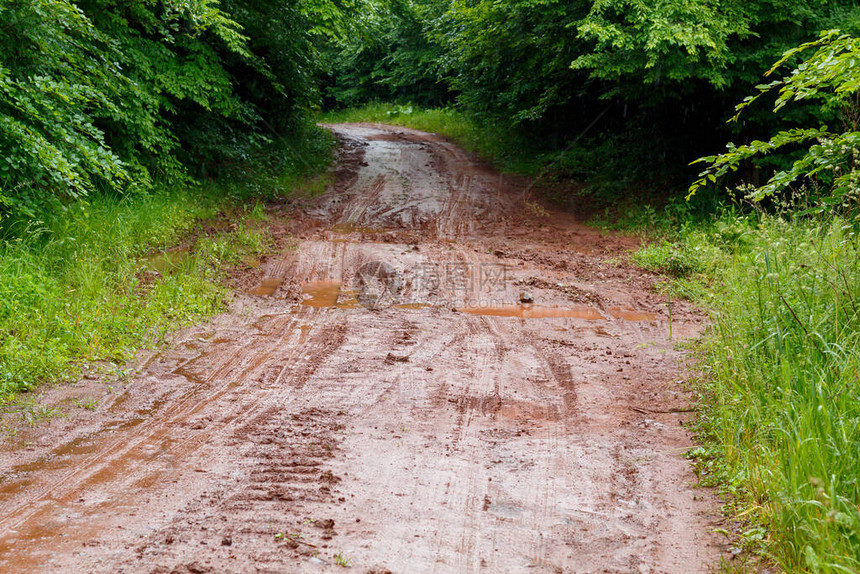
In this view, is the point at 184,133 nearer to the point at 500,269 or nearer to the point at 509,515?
the point at 500,269

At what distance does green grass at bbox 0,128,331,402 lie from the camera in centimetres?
577

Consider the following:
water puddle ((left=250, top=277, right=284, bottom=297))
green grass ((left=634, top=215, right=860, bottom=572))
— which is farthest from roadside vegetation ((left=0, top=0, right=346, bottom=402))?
green grass ((left=634, top=215, right=860, bottom=572))

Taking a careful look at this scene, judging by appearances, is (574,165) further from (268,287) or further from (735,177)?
(268,287)

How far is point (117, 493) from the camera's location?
12.4 ft

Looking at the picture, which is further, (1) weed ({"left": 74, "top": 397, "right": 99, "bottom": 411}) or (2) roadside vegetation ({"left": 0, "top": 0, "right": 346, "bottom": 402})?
(2) roadside vegetation ({"left": 0, "top": 0, "right": 346, "bottom": 402})

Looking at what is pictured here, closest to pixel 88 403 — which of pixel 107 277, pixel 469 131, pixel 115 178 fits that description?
pixel 107 277

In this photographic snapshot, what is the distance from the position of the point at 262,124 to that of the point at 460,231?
24.6 ft

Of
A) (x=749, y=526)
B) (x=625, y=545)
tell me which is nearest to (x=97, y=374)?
(x=625, y=545)

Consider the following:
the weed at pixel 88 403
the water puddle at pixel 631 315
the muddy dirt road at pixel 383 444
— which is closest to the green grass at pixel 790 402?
the muddy dirt road at pixel 383 444

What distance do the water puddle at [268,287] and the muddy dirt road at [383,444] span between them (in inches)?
2.2

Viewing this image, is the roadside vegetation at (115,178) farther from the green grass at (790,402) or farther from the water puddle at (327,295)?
the green grass at (790,402)

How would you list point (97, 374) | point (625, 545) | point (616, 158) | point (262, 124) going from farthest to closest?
point (262, 124)
point (616, 158)
point (97, 374)
point (625, 545)

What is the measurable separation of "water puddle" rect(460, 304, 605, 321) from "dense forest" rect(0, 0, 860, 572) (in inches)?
63.4

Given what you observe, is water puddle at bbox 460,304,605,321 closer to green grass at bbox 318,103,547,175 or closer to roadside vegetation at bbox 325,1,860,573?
roadside vegetation at bbox 325,1,860,573
